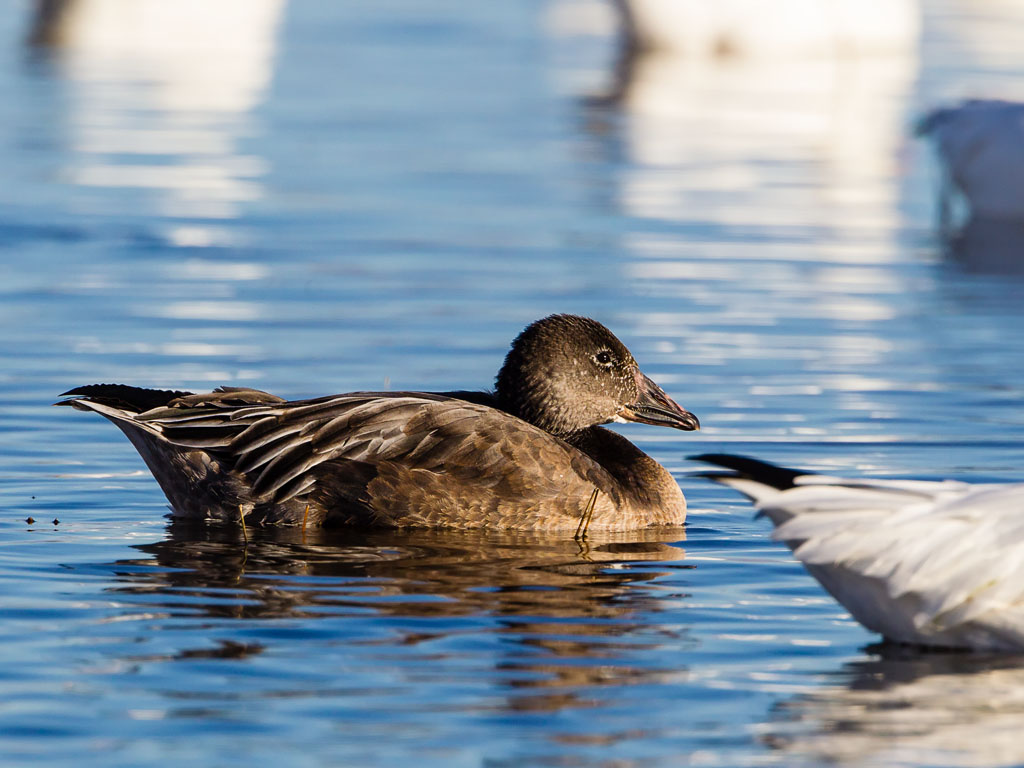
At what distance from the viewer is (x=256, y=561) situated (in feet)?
28.3

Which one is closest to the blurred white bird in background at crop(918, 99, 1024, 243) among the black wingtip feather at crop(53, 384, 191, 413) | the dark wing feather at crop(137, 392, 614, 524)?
the dark wing feather at crop(137, 392, 614, 524)

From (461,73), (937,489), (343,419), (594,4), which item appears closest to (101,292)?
(343,419)

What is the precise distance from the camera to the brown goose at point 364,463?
9219 mm

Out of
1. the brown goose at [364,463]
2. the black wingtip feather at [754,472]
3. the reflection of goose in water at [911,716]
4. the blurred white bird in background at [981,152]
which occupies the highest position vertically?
the blurred white bird in background at [981,152]

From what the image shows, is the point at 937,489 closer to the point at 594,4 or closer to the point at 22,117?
the point at 22,117

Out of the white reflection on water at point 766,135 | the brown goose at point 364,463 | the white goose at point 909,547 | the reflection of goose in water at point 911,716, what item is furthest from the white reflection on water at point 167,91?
the reflection of goose in water at point 911,716

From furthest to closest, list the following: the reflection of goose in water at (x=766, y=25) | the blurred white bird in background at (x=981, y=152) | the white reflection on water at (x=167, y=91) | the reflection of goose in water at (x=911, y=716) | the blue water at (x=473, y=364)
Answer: the reflection of goose in water at (x=766, y=25) < the white reflection on water at (x=167, y=91) < the blurred white bird in background at (x=981, y=152) < the blue water at (x=473, y=364) < the reflection of goose in water at (x=911, y=716)

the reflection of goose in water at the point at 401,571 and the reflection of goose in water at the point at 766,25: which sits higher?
the reflection of goose in water at the point at 766,25

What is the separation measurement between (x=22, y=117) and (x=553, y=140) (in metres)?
6.90

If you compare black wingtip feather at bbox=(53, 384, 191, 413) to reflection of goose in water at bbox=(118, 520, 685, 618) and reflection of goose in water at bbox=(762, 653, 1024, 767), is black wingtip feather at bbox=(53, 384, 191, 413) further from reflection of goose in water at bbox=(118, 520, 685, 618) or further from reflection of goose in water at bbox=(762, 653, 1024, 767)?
reflection of goose in water at bbox=(762, 653, 1024, 767)

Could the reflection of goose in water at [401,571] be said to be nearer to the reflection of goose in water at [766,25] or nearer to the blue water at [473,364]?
the blue water at [473,364]

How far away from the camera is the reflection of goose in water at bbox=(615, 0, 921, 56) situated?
35000 mm

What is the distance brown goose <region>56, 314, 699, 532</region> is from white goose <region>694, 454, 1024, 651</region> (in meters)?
2.35

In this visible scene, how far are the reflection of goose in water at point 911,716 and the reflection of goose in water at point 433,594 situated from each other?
617mm
